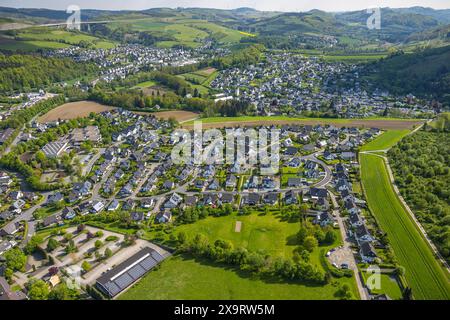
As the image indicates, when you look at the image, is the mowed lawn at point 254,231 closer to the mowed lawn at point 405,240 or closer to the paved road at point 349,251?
the paved road at point 349,251

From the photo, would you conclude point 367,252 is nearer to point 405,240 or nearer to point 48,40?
point 405,240

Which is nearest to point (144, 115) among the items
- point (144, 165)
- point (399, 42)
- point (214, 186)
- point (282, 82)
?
point (144, 165)

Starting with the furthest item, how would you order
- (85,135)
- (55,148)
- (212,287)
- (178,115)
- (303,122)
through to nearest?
(178,115), (303,122), (85,135), (55,148), (212,287)

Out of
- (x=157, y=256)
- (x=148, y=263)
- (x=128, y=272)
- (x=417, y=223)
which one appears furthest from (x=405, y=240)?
(x=128, y=272)

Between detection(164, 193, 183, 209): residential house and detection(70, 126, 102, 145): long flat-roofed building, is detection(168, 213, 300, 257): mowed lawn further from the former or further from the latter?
detection(70, 126, 102, 145): long flat-roofed building

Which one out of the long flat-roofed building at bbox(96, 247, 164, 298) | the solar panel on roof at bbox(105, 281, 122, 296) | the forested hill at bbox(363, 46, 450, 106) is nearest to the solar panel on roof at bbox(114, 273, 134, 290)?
the long flat-roofed building at bbox(96, 247, 164, 298)

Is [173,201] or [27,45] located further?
[27,45]
